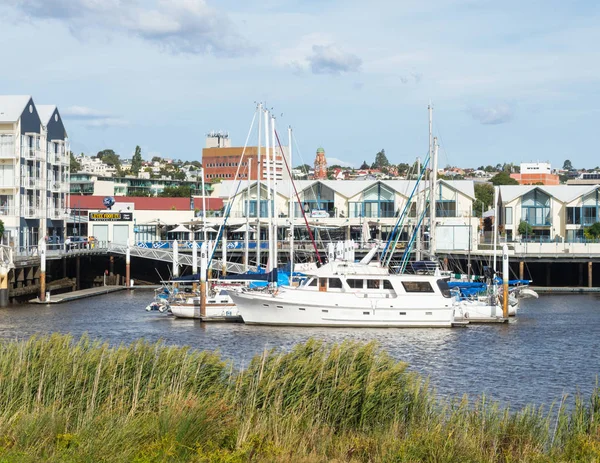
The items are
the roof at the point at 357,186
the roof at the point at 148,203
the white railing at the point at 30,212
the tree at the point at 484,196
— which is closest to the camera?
the white railing at the point at 30,212

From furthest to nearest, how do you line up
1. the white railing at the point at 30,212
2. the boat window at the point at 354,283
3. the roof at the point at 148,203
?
1. the roof at the point at 148,203
2. the white railing at the point at 30,212
3. the boat window at the point at 354,283

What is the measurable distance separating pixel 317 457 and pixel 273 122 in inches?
1861

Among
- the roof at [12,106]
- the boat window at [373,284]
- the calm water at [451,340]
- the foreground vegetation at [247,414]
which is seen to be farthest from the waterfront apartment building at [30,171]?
the foreground vegetation at [247,414]

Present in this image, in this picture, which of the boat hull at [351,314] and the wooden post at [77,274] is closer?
the boat hull at [351,314]

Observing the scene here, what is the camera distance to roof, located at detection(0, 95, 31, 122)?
80.6 metres

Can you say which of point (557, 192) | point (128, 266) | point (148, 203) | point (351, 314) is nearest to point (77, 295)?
point (128, 266)

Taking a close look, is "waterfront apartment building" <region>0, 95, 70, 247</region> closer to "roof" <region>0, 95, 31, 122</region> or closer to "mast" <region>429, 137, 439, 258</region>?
"roof" <region>0, 95, 31, 122</region>

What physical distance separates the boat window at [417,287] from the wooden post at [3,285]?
86.0 ft

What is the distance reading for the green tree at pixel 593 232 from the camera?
9801 centimetres

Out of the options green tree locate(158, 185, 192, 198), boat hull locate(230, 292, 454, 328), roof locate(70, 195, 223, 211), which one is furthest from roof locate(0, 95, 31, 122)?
green tree locate(158, 185, 192, 198)

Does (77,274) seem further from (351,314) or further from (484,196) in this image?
(484,196)

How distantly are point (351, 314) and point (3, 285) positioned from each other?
24.4 meters

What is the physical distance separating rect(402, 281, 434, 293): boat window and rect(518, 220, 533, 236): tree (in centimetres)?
5284

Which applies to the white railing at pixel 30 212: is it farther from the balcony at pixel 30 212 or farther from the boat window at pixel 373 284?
the boat window at pixel 373 284
